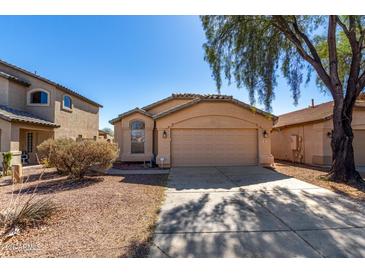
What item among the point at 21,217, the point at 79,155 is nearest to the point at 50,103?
the point at 79,155

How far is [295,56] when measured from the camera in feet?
37.0

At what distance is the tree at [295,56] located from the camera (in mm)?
9391

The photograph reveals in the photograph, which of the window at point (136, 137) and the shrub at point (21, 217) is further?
the window at point (136, 137)

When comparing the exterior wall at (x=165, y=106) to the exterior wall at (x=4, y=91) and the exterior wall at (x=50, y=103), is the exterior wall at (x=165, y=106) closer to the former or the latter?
the exterior wall at (x=50, y=103)

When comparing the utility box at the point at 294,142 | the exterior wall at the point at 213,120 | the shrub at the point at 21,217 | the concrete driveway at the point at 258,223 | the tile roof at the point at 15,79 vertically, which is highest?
the tile roof at the point at 15,79

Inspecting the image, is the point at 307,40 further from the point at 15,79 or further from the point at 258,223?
the point at 15,79

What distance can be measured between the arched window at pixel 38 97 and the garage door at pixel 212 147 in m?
10.9

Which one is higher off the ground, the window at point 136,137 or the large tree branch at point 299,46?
the large tree branch at point 299,46

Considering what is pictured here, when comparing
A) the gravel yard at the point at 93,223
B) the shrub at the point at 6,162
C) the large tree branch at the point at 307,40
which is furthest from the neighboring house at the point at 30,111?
the large tree branch at the point at 307,40

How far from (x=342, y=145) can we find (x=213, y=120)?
6.68 meters

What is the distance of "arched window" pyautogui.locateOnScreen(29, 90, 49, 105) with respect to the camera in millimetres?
16406

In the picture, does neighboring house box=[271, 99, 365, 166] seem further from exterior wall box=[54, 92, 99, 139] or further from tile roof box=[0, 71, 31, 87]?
tile roof box=[0, 71, 31, 87]

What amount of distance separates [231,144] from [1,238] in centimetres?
1162
